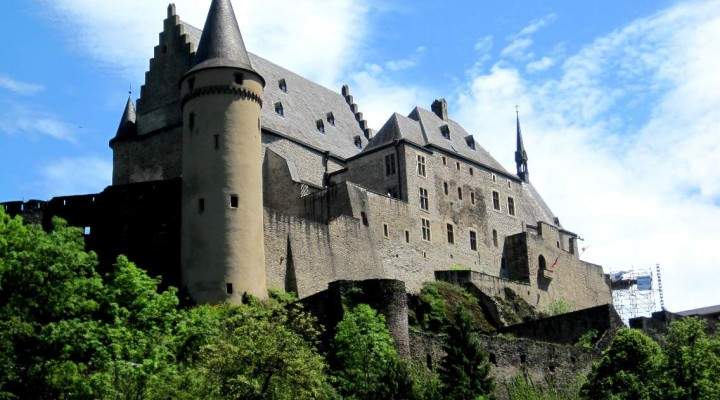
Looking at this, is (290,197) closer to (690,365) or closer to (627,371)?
(627,371)

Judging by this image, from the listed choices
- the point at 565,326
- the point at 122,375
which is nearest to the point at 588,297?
the point at 565,326

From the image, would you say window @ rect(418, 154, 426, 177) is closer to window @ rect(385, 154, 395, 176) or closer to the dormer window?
window @ rect(385, 154, 395, 176)

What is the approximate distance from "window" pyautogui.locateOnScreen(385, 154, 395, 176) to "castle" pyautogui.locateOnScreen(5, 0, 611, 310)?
122mm

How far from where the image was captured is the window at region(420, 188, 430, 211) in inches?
2744

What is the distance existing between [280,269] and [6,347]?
76.8 ft

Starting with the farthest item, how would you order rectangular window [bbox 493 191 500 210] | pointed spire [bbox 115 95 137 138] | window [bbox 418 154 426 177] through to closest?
rectangular window [bbox 493 191 500 210], window [bbox 418 154 426 177], pointed spire [bbox 115 95 137 138]

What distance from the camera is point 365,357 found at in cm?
4222

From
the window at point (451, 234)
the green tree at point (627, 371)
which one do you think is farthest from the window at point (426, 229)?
the green tree at point (627, 371)

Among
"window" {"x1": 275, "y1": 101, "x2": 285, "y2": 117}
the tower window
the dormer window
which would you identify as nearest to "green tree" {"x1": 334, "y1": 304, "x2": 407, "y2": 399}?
A: the tower window

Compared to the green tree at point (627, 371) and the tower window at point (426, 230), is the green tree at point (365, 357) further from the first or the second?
the tower window at point (426, 230)

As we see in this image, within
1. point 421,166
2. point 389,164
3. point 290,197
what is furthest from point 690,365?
point 421,166

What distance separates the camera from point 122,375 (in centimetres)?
3262

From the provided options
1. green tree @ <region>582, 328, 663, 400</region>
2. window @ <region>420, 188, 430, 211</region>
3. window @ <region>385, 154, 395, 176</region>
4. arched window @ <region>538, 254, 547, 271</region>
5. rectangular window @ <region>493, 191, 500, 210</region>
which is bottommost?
green tree @ <region>582, 328, 663, 400</region>

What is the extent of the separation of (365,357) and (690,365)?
38.6 ft
